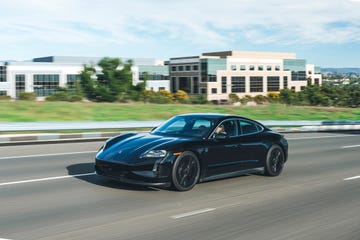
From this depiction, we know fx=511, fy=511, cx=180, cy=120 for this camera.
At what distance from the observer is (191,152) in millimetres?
9258

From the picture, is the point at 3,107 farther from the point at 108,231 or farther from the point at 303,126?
the point at 108,231

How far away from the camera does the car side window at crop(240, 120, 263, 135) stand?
10727 millimetres

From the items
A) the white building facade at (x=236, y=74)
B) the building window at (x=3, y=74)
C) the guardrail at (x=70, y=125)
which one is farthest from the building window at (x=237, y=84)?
the guardrail at (x=70, y=125)

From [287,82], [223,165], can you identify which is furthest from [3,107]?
[287,82]

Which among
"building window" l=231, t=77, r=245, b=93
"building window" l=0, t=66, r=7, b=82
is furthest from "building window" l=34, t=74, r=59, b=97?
"building window" l=231, t=77, r=245, b=93

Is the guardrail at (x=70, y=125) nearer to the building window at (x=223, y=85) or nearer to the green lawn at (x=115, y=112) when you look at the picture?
the green lawn at (x=115, y=112)

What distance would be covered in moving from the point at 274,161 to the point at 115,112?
19.7m

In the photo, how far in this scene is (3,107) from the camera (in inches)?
1066

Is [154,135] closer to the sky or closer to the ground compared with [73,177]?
closer to the sky

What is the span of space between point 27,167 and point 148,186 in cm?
369

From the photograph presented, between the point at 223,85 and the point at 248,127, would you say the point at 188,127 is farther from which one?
the point at 223,85

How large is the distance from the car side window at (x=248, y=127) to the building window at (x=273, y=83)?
123 m

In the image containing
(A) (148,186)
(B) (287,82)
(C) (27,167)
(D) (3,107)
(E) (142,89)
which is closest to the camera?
(A) (148,186)

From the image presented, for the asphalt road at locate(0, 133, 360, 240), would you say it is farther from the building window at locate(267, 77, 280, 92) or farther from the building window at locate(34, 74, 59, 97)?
the building window at locate(267, 77, 280, 92)
